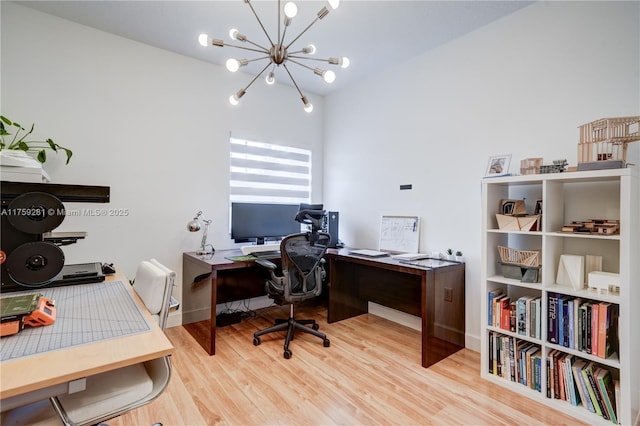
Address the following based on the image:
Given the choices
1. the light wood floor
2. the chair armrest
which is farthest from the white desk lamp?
the light wood floor

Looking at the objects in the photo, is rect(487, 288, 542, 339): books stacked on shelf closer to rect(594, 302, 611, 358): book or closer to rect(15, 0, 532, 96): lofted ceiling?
rect(594, 302, 611, 358): book

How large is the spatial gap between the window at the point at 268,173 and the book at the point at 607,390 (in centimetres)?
303

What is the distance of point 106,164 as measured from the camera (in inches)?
106

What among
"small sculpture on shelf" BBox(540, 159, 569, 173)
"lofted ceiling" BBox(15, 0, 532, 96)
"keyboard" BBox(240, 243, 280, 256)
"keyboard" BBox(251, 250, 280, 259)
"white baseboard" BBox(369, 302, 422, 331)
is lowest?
"white baseboard" BBox(369, 302, 422, 331)

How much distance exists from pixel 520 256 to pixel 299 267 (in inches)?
63.2

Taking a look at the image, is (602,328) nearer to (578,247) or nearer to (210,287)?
(578,247)

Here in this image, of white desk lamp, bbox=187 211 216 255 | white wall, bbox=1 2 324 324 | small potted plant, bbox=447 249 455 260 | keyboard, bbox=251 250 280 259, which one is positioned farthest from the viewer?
white desk lamp, bbox=187 211 216 255

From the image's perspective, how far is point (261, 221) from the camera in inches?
127

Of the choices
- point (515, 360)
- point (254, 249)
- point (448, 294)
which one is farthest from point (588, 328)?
point (254, 249)

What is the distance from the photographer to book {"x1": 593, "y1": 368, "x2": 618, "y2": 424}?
5.38 ft

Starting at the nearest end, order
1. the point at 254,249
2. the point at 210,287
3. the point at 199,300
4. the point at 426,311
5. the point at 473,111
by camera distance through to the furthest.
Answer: the point at 426,311 → the point at 210,287 → the point at 473,111 → the point at 199,300 → the point at 254,249

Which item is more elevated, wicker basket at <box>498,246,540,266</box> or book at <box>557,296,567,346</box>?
wicker basket at <box>498,246,540,266</box>

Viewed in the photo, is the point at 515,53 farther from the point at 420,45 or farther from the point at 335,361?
the point at 335,361

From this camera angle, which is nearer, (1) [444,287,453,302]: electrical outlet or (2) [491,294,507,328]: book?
(2) [491,294,507,328]: book
